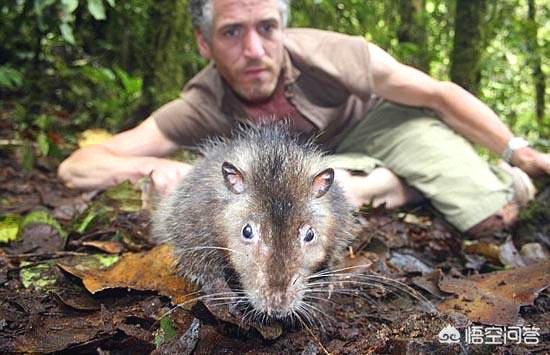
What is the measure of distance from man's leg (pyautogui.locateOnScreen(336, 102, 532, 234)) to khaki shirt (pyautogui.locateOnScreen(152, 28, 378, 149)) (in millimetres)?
410

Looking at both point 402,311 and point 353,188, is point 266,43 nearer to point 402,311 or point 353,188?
point 353,188

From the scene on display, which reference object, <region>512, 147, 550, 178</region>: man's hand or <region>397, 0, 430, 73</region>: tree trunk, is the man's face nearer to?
<region>512, 147, 550, 178</region>: man's hand

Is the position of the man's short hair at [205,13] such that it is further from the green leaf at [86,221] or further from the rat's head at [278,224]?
the rat's head at [278,224]

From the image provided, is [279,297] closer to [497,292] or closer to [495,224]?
[497,292]

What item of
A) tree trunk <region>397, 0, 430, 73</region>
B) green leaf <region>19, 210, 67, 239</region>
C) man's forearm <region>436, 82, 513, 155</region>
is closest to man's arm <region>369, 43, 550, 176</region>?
man's forearm <region>436, 82, 513, 155</region>

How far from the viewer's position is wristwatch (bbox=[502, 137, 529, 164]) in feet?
14.6

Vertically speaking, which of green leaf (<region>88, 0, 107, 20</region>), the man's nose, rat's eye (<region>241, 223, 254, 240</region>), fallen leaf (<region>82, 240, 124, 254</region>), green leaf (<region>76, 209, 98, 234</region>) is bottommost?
green leaf (<region>76, 209, 98, 234</region>)

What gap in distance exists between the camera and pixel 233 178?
2639 millimetres

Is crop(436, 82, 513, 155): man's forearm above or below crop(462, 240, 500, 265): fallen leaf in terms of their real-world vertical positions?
above

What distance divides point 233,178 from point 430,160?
2.98 m

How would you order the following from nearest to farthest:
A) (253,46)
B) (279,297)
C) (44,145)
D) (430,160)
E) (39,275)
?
1. (279,297)
2. (39,275)
3. (253,46)
4. (430,160)
5. (44,145)

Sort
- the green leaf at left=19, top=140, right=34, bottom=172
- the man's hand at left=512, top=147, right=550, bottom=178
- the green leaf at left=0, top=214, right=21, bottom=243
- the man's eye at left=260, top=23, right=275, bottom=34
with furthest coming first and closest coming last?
the green leaf at left=19, top=140, right=34, bottom=172 < the man's eye at left=260, top=23, right=275, bottom=34 < the man's hand at left=512, top=147, right=550, bottom=178 < the green leaf at left=0, top=214, right=21, bottom=243

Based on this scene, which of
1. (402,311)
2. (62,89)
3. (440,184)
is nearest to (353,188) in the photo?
(440,184)

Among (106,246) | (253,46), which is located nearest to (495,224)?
(253,46)
